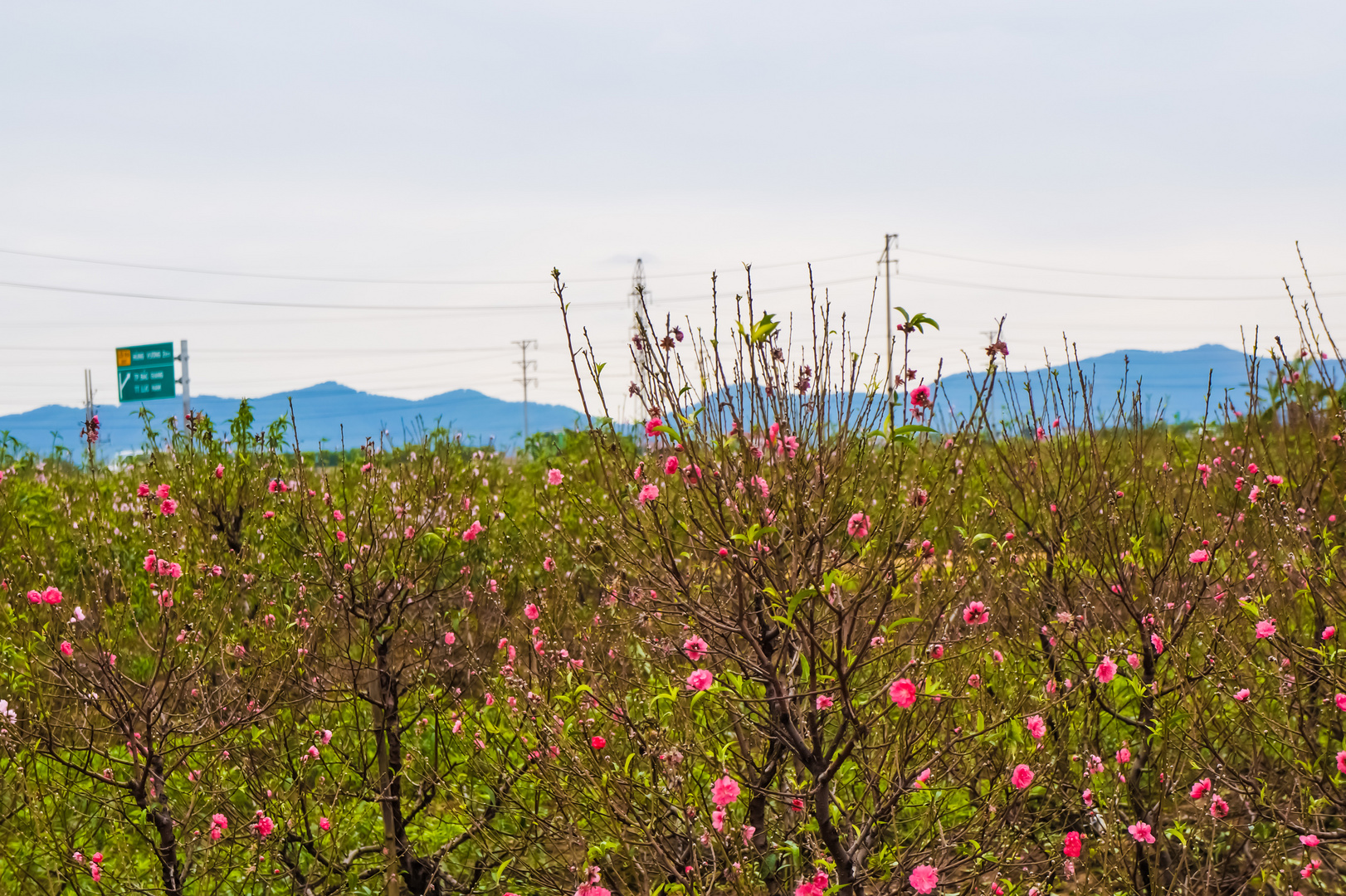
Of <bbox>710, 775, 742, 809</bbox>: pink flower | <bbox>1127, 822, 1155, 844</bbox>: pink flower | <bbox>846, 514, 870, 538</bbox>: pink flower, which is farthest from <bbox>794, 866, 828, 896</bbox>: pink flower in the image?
<bbox>1127, 822, 1155, 844</bbox>: pink flower

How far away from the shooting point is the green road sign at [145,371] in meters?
50.0

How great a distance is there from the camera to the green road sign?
164 feet

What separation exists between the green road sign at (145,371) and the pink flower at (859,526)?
176ft

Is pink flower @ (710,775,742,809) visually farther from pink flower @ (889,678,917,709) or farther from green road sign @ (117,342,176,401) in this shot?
green road sign @ (117,342,176,401)

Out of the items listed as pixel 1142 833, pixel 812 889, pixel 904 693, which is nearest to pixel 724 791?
pixel 812 889

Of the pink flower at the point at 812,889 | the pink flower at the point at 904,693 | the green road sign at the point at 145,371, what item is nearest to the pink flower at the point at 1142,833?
the pink flower at the point at 812,889

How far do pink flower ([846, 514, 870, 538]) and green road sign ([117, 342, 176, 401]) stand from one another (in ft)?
176

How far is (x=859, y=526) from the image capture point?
9.21 feet

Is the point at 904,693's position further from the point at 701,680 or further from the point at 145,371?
the point at 145,371

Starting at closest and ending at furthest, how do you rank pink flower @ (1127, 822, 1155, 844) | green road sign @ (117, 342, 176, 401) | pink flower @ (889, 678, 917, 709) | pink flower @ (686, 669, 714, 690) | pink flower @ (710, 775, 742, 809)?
pink flower @ (889, 678, 917, 709), pink flower @ (686, 669, 714, 690), pink flower @ (710, 775, 742, 809), pink flower @ (1127, 822, 1155, 844), green road sign @ (117, 342, 176, 401)

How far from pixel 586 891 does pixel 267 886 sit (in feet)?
7.82

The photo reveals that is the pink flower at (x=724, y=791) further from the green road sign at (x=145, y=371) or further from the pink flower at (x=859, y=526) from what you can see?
the green road sign at (x=145, y=371)

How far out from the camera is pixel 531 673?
5.02 meters

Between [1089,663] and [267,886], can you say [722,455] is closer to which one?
[1089,663]
